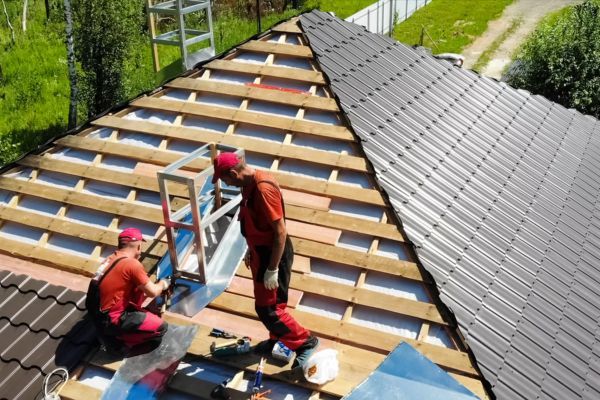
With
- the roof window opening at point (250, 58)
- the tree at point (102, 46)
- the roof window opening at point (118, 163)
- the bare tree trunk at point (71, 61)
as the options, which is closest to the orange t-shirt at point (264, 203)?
the roof window opening at point (118, 163)

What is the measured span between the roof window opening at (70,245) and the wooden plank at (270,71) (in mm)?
3189

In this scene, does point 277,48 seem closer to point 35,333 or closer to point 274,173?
point 274,173

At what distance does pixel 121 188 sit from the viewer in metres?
7.98

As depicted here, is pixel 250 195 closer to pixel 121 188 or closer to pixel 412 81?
pixel 121 188

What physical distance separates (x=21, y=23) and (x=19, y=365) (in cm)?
2417

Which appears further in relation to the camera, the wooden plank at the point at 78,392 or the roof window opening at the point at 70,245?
the roof window opening at the point at 70,245

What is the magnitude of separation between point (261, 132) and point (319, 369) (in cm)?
360

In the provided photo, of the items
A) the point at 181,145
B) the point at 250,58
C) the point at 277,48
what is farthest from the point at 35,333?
the point at 277,48

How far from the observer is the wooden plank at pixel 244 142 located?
24.6 feet

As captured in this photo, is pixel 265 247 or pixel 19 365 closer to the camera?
pixel 265 247

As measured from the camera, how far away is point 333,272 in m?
6.62

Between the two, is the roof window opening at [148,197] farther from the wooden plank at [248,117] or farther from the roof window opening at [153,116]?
the wooden plank at [248,117]

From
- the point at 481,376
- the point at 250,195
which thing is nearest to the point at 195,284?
the point at 250,195

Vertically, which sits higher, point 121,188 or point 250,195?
point 250,195
